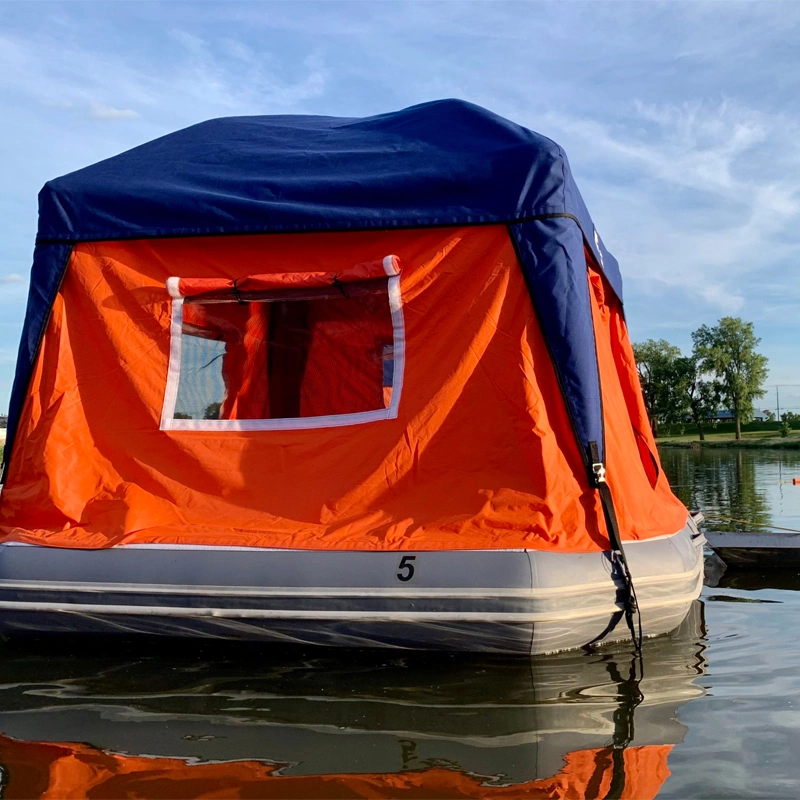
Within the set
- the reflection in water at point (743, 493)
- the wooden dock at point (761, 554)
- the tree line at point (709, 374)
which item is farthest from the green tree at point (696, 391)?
the wooden dock at point (761, 554)

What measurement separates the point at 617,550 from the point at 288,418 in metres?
1.80

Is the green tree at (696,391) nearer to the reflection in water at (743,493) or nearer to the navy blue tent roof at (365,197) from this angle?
the reflection in water at (743,493)

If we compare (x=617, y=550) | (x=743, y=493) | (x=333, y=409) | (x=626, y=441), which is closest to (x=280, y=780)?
(x=617, y=550)

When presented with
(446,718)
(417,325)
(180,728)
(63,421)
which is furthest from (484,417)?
(63,421)

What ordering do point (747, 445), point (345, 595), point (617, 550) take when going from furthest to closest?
point (747, 445) < point (617, 550) < point (345, 595)

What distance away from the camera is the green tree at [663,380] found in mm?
53375

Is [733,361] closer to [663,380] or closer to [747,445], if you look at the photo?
[663,380]

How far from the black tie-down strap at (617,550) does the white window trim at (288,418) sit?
101 centimetres

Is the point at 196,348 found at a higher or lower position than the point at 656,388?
lower

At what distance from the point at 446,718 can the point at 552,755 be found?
1.53 ft

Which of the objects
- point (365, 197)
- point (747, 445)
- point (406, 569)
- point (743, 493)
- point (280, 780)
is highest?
point (747, 445)

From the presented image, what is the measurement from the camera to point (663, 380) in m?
54.4

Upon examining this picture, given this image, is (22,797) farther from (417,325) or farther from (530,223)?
(530,223)

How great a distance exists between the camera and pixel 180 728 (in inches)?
118
